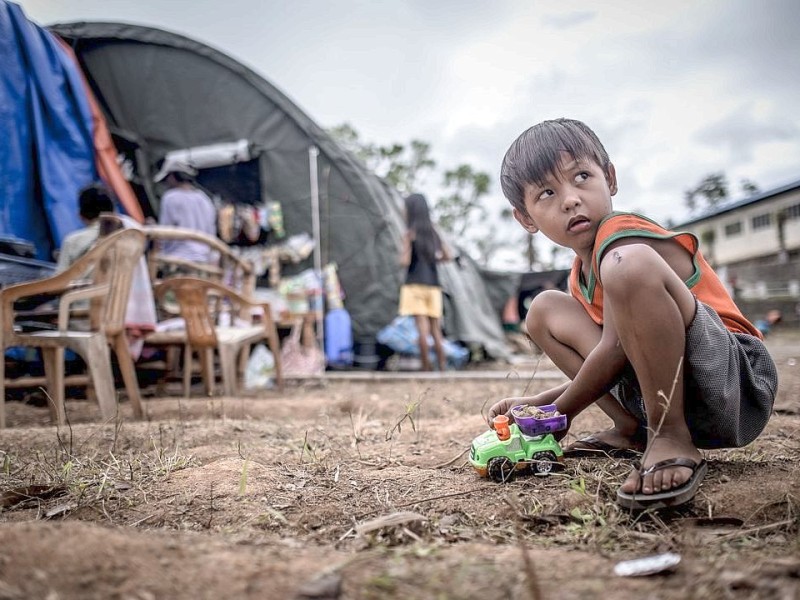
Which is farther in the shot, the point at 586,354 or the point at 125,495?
the point at 586,354

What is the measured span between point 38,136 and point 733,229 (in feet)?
77.7

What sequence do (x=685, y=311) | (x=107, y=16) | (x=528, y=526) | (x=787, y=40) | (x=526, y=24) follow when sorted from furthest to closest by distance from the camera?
(x=107, y=16), (x=526, y=24), (x=787, y=40), (x=685, y=311), (x=528, y=526)

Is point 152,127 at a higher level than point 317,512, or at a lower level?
higher

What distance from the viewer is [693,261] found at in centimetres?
134

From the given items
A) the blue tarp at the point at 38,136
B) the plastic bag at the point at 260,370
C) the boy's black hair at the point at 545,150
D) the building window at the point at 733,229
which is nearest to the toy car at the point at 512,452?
the boy's black hair at the point at 545,150

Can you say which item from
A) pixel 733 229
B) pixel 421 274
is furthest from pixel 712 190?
pixel 421 274

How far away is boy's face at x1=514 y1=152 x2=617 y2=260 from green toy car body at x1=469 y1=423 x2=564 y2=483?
55 centimetres

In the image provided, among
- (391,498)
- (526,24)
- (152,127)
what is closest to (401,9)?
(526,24)

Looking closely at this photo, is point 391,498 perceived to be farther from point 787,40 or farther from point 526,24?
point 526,24

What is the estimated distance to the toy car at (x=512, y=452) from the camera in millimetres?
1416

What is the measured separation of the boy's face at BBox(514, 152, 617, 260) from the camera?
4.56 ft

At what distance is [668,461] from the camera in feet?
3.85

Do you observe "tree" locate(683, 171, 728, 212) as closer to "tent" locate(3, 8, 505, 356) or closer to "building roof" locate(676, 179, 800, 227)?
"building roof" locate(676, 179, 800, 227)

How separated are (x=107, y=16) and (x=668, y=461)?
703 cm
